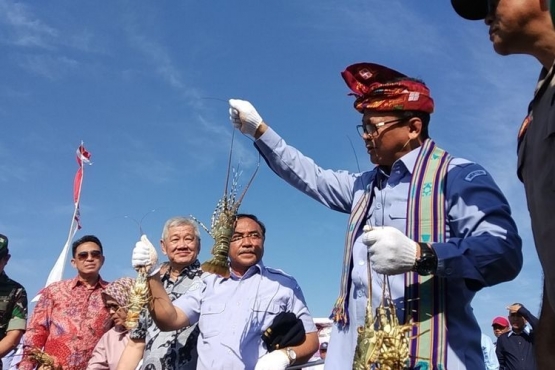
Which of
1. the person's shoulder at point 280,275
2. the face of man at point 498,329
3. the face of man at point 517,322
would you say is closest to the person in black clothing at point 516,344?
the face of man at point 517,322

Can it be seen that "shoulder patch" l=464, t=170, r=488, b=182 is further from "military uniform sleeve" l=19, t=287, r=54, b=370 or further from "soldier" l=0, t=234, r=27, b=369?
"soldier" l=0, t=234, r=27, b=369

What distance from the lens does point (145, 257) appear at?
474cm

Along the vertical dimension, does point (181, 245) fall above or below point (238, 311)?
above

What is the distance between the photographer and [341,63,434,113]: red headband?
3730 millimetres

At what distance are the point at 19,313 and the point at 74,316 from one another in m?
0.77

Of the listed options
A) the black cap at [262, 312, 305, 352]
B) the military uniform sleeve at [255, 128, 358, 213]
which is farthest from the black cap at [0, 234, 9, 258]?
the military uniform sleeve at [255, 128, 358, 213]

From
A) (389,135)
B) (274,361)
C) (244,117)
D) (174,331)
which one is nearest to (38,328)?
(174,331)

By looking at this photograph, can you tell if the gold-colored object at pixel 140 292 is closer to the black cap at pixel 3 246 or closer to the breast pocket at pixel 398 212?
the breast pocket at pixel 398 212

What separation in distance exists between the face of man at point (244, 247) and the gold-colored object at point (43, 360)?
2.49 meters

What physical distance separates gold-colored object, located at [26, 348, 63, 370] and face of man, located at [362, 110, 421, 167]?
453 centimetres

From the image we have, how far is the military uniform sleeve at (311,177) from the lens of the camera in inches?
162

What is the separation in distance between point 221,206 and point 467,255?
274 cm

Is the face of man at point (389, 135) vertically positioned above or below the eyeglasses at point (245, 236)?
below

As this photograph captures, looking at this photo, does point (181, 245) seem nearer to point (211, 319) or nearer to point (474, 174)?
point (211, 319)
